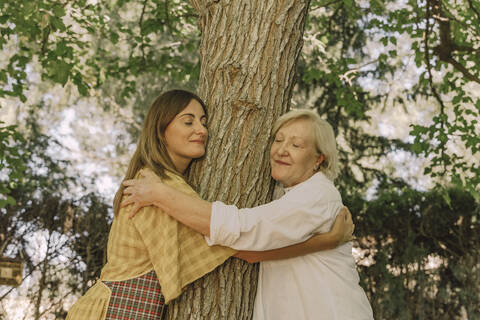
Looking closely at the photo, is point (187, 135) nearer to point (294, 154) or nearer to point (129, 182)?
point (129, 182)

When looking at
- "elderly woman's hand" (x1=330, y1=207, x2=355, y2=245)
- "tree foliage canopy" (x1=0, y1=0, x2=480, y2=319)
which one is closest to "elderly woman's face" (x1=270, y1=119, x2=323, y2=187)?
"elderly woman's hand" (x1=330, y1=207, x2=355, y2=245)

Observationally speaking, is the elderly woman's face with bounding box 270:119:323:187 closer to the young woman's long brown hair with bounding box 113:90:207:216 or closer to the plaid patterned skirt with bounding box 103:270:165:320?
the young woman's long brown hair with bounding box 113:90:207:216

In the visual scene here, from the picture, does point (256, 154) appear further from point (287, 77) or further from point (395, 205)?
point (395, 205)

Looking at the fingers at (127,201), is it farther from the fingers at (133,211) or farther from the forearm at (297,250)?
the forearm at (297,250)

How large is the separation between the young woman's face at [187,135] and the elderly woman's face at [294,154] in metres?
0.39

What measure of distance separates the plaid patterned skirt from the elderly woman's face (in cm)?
83

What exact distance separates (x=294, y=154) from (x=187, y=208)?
706 millimetres

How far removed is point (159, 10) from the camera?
7.17 m

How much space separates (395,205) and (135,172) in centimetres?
575

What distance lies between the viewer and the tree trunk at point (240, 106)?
2225 mm

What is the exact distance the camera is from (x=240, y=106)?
2422 mm

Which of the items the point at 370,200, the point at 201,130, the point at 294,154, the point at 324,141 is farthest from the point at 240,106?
the point at 370,200

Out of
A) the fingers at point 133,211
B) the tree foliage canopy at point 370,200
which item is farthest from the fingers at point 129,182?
the tree foliage canopy at point 370,200

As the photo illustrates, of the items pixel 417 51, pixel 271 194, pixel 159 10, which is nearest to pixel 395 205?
pixel 417 51
